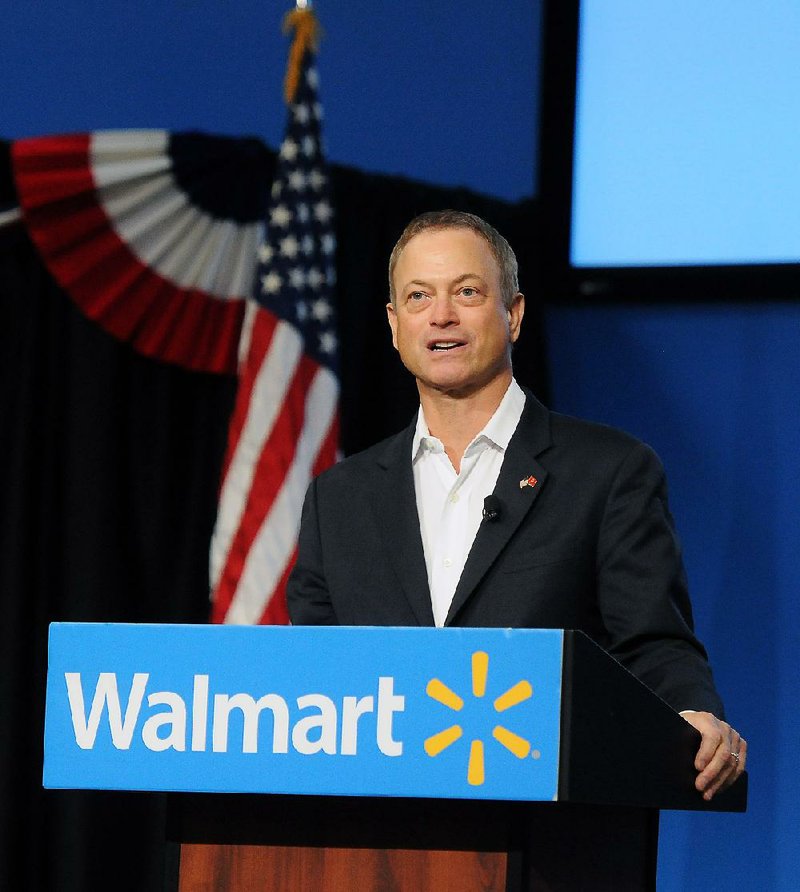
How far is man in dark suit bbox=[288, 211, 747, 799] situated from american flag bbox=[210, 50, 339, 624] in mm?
1283

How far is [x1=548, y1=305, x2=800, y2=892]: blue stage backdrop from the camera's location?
3.58m

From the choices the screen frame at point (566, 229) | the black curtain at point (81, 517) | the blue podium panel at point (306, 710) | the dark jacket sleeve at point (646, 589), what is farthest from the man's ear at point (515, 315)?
the screen frame at point (566, 229)

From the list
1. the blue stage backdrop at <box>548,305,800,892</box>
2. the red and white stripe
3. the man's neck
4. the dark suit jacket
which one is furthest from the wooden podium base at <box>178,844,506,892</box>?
the blue stage backdrop at <box>548,305,800,892</box>

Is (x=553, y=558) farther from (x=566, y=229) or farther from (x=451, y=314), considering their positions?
(x=566, y=229)

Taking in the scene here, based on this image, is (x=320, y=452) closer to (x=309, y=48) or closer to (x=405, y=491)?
(x=309, y=48)

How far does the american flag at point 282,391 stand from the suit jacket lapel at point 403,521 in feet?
4.35

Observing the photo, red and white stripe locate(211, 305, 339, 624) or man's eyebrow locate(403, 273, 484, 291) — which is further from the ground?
man's eyebrow locate(403, 273, 484, 291)

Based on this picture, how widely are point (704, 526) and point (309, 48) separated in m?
1.54

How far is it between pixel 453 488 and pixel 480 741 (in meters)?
0.67

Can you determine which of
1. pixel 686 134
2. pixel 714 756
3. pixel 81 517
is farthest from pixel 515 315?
pixel 686 134

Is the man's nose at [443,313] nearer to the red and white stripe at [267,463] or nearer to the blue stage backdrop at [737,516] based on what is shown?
the red and white stripe at [267,463]

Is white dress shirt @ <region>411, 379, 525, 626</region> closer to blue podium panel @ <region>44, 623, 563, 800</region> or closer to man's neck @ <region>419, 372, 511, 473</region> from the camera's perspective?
man's neck @ <region>419, 372, 511, 473</region>

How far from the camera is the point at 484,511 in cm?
188

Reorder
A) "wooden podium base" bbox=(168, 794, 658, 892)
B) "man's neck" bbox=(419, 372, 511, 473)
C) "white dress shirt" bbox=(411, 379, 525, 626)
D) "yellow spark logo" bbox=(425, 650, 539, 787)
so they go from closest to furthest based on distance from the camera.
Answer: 1. "yellow spark logo" bbox=(425, 650, 539, 787)
2. "wooden podium base" bbox=(168, 794, 658, 892)
3. "white dress shirt" bbox=(411, 379, 525, 626)
4. "man's neck" bbox=(419, 372, 511, 473)
